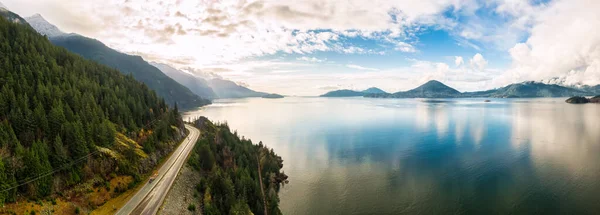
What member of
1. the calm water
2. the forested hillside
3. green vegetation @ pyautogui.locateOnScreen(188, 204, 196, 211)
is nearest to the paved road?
the forested hillside

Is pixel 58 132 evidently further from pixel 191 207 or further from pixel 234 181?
pixel 234 181

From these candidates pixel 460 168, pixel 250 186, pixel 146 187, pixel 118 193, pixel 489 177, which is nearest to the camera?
pixel 118 193

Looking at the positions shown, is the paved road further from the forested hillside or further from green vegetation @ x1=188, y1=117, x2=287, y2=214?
green vegetation @ x1=188, y1=117, x2=287, y2=214

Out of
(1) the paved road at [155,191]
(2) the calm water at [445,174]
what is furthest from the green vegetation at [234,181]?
(2) the calm water at [445,174]

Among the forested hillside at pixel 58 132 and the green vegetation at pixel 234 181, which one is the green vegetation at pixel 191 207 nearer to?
the green vegetation at pixel 234 181

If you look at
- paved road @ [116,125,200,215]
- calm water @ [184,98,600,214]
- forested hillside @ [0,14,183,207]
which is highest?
forested hillside @ [0,14,183,207]

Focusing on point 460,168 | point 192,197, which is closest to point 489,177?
point 460,168

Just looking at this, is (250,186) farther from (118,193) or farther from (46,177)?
(46,177)
